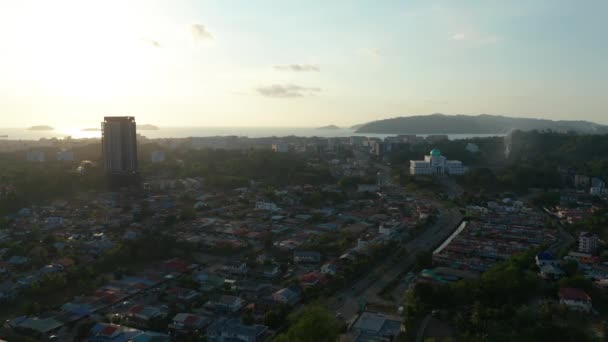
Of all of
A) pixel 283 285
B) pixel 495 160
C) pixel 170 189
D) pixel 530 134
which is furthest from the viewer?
pixel 530 134

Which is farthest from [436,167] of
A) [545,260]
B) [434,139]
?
[434,139]

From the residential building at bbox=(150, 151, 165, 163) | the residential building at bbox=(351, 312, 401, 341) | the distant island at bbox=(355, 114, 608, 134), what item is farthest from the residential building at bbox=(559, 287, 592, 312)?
the distant island at bbox=(355, 114, 608, 134)

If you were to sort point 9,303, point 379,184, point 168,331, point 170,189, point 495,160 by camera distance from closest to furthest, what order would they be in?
1. point 168,331
2. point 9,303
3. point 170,189
4. point 379,184
5. point 495,160

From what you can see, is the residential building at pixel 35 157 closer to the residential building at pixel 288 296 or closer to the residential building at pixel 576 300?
the residential building at pixel 288 296

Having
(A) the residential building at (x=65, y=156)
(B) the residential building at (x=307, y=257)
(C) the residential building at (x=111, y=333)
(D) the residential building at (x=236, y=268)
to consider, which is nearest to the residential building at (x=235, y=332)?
(C) the residential building at (x=111, y=333)

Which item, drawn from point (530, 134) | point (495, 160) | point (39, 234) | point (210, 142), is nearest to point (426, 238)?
point (39, 234)

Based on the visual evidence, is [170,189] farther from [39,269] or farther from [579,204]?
[579,204]
